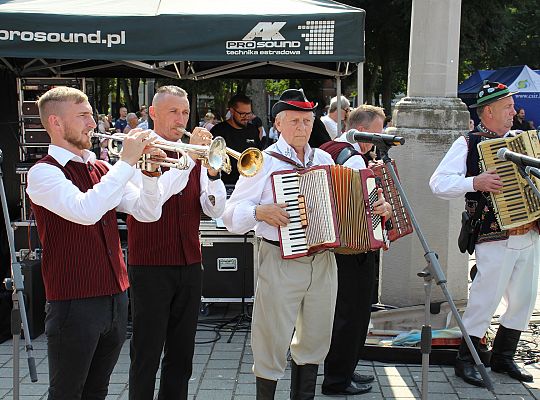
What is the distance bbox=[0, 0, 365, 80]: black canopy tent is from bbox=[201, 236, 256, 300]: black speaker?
182 cm

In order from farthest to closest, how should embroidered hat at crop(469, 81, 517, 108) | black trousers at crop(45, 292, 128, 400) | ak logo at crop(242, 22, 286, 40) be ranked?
ak logo at crop(242, 22, 286, 40)
embroidered hat at crop(469, 81, 517, 108)
black trousers at crop(45, 292, 128, 400)

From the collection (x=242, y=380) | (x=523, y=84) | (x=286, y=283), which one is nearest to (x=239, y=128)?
(x=242, y=380)

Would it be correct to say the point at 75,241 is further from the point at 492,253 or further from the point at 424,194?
the point at 424,194

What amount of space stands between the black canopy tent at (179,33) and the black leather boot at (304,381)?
2.91m

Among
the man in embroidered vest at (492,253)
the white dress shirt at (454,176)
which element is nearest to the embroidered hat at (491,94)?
the man in embroidered vest at (492,253)

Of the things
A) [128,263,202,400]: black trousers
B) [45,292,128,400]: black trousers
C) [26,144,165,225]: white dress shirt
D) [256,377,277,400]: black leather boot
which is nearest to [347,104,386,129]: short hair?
[128,263,202,400]: black trousers

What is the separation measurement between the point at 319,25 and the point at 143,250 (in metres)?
2.95

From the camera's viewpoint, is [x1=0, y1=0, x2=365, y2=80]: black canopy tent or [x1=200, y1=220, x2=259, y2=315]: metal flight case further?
[x1=200, y1=220, x2=259, y2=315]: metal flight case

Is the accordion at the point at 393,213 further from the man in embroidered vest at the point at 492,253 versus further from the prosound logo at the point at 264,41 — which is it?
the prosound logo at the point at 264,41

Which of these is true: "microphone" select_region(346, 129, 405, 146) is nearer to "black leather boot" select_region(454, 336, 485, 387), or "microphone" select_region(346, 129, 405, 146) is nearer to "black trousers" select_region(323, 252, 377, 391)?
"black trousers" select_region(323, 252, 377, 391)

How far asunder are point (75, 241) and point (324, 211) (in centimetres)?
138

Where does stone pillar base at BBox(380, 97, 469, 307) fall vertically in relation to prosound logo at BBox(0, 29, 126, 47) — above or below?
below

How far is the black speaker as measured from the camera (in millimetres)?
7023

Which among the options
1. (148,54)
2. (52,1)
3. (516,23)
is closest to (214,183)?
(148,54)
